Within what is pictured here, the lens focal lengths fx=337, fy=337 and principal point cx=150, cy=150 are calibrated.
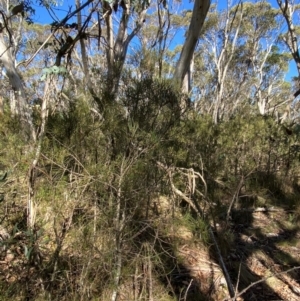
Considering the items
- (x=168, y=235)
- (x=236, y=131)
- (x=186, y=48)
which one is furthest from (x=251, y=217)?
(x=186, y=48)

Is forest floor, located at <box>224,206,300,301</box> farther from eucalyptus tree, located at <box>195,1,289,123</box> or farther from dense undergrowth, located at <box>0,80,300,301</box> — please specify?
eucalyptus tree, located at <box>195,1,289,123</box>

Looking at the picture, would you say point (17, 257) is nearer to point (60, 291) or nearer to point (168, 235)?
point (60, 291)

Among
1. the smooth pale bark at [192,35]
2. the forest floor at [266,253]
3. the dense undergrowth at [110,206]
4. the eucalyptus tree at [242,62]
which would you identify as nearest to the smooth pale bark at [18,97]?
the dense undergrowth at [110,206]

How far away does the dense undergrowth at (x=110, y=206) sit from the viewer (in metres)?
2.12

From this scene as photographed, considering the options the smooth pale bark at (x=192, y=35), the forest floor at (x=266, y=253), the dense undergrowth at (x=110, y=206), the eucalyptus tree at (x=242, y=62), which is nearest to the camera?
the dense undergrowth at (x=110, y=206)

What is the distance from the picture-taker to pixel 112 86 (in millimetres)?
3705

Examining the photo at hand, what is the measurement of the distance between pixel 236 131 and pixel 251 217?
1482mm

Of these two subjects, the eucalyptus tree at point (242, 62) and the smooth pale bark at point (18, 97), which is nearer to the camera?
the smooth pale bark at point (18, 97)

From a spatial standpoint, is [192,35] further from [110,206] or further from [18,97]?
[110,206]

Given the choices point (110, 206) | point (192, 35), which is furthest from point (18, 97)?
point (110, 206)

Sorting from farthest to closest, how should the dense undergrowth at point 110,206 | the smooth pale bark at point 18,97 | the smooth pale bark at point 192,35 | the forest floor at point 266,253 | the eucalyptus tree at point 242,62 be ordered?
the eucalyptus tree at point 242,62 → the smooth pale bark at point 192,35 → the smooth pale bark at point 18,97 → the forest floor at point 266,253 → the dense undergrowth at point 110,206

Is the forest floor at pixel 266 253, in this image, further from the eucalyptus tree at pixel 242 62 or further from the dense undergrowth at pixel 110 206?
the eucalyptus tree at pixel 242 62

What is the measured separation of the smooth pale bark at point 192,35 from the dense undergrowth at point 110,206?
0.65 meters

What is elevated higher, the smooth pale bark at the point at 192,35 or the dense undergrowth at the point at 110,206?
the smooth pale bark at the point at 192,35
